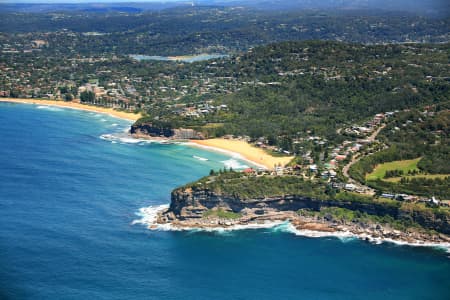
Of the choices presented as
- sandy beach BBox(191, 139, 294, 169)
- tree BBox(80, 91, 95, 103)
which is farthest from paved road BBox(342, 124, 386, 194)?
tree BBox(80, 91, 95, 103)

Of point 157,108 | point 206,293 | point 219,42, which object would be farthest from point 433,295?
point 219,42

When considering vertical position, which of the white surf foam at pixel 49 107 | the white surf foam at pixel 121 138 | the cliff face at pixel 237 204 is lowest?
the white surf foam at pixel 49 107

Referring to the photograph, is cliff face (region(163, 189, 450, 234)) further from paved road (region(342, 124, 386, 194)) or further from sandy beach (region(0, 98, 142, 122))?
sandy beach (region(0, 98, 142, 122))

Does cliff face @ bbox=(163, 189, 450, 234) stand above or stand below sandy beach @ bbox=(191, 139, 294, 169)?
above

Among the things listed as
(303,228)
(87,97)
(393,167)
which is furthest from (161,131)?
(303,228)

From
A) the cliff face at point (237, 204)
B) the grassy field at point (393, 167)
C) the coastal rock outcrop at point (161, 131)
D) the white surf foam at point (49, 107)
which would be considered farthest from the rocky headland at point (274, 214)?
the white surf foam at point (49, 107)

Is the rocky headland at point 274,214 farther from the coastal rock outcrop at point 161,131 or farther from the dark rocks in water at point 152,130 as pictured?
the dark rocks in water at point 152,130

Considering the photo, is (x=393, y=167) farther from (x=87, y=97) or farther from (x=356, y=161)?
(x=87, y=97)
